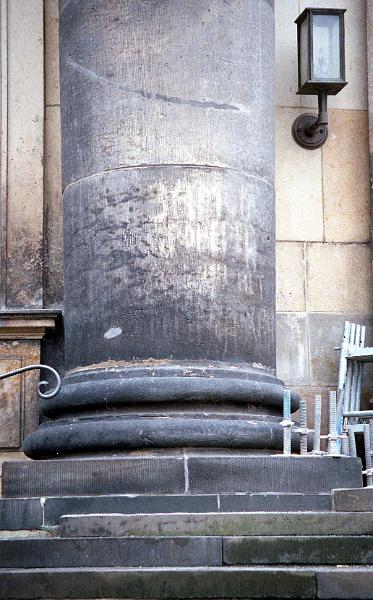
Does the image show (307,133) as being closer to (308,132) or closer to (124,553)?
(308,132)

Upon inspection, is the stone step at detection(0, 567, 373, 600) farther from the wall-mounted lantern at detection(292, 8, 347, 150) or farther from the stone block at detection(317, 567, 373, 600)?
the wall-mounted lantern at detection(292, 8, 347, 150)

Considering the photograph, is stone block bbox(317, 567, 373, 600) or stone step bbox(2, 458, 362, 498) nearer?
stone block bbox(317, 567, 373, 600)

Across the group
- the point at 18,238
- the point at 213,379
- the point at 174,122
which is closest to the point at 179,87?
the point at 174,122

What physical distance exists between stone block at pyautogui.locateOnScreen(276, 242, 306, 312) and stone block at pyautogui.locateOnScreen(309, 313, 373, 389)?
15cm

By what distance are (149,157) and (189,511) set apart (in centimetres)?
196

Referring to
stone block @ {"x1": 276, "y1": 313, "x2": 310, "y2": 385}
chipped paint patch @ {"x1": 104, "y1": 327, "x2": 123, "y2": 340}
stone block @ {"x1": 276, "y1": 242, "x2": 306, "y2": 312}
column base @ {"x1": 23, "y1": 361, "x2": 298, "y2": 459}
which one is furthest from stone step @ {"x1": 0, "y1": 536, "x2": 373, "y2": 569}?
stone block @ {"x1": 276, "y1": 242, "x2": 306, "y2": 312}

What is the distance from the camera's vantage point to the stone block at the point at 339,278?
31.6 feet

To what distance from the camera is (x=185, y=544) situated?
5.93 m

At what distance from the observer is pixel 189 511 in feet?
21.5

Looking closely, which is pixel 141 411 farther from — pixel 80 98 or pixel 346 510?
pixel 80 98

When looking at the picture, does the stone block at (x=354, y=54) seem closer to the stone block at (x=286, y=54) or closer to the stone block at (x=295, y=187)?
the stone block at (x=286, y=54)

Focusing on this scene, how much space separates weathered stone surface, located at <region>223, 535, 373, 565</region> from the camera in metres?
5.86

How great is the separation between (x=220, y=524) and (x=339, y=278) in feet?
12.6

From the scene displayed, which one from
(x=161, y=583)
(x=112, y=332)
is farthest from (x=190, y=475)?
(x=161, y=583)
